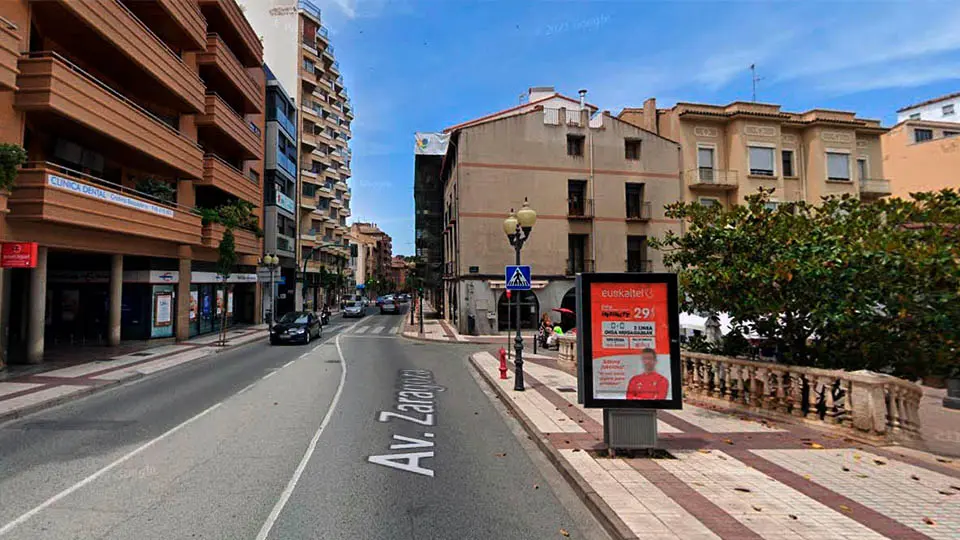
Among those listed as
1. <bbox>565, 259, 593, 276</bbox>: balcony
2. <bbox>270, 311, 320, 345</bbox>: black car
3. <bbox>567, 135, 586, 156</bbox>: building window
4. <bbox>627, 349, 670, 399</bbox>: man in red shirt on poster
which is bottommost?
<bbox>270, 311, 320, 345</bbox>: black car

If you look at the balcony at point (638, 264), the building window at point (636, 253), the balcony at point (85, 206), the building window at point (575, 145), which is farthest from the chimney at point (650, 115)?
the balcony at point (85, 206)

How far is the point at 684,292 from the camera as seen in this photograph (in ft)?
30.5

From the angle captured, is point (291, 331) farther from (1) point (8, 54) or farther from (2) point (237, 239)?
(1) point (8, 54)

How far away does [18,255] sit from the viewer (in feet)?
42.0

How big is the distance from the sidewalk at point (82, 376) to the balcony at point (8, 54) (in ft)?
23.9

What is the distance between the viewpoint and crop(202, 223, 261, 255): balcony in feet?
74.1

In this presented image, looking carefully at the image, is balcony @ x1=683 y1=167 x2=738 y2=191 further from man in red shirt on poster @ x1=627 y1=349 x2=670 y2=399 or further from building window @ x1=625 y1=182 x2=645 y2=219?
man in red shirt on poster @ x1=627 y1=349 x2=670 y2=399

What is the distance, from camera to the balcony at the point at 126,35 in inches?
572

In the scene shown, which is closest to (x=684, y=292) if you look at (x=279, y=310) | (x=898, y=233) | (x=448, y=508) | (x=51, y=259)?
(x=898, y=233)

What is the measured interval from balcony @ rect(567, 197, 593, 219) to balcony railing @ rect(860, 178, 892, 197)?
706 inches

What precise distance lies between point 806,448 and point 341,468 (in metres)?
6.22

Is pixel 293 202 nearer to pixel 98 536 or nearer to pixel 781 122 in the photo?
pixel 781 122

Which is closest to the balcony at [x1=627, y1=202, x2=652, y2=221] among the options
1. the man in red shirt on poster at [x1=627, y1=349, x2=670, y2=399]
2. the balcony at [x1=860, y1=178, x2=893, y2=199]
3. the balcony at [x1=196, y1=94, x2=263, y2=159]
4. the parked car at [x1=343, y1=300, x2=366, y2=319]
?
the balcony at [x1=860, y1=178, x2=893, y2=199]

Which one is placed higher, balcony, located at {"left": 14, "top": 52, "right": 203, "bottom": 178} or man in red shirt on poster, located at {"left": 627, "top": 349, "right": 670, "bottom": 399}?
balcony, located at {"left": 14, "top": 52, "right": 203, "bottom": 178}
